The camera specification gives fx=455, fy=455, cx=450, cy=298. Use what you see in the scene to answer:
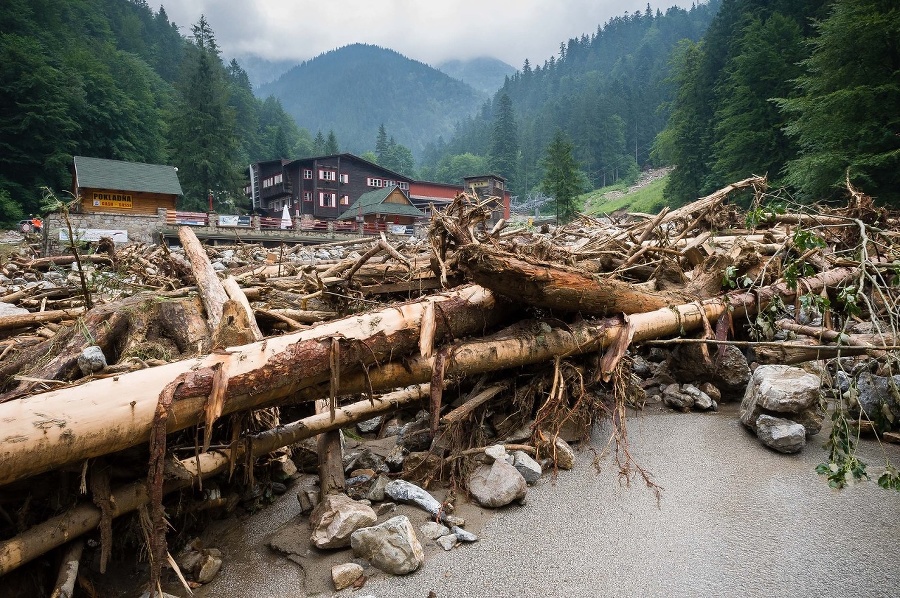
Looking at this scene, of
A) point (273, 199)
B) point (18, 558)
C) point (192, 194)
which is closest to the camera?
point (18, 558)

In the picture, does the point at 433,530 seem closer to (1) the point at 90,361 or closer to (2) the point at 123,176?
(1) the point at 90,361

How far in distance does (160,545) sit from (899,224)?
10.7 m

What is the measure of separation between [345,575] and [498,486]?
3.83 feet

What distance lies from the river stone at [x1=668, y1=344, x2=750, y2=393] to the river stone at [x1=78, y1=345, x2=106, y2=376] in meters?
5.61

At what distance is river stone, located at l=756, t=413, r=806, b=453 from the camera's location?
3.67 m

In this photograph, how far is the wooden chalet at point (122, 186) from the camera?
1192 inches

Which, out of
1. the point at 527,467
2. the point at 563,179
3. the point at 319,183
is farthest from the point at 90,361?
the point at 319,183

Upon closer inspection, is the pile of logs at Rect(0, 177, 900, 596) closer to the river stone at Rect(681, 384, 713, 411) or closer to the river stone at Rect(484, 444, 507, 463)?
the river stone at Rect(484, 444, 507, 463)

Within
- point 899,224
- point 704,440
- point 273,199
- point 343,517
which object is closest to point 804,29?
point 899,224

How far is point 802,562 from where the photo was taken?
8.25 feet

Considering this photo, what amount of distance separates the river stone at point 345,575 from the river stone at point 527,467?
1.42m

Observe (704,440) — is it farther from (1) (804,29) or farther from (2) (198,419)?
(1) (804,29)

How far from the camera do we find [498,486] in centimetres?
320

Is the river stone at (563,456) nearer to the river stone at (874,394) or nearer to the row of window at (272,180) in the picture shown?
the river stone at (874,394)
